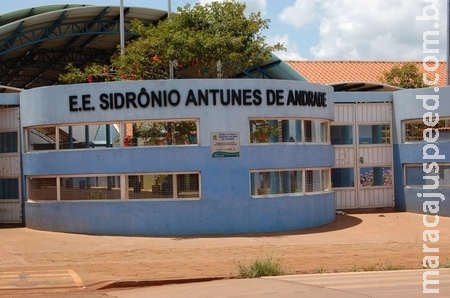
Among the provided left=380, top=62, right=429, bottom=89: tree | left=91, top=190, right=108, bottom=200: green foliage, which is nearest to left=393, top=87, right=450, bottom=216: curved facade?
left=91, top=190, right=108, bottom=200: green foliage

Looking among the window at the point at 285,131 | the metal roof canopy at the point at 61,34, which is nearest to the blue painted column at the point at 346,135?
the window at the point at 285,131

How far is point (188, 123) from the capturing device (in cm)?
2177

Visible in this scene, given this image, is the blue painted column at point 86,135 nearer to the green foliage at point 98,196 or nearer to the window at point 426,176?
the green foliage at point 98,196

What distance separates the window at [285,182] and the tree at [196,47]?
23.1ft

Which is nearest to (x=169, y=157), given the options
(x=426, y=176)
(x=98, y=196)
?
(x=98, y=196)

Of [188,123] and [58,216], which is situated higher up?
[188,123]

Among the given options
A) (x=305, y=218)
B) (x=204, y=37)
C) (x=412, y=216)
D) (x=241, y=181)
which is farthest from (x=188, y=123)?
(x=412, y=216)

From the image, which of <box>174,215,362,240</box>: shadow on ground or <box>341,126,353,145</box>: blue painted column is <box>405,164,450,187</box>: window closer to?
<box>341,126,353,145</box>: blue painted column

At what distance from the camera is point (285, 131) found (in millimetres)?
22703

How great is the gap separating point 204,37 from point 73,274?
14867 mm

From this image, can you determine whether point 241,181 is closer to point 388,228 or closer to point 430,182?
point 388,228

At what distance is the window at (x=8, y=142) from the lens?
974 inches

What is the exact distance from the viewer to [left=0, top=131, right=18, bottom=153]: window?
24734 millimetres

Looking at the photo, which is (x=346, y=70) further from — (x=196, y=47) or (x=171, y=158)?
(x=171, y=158)
